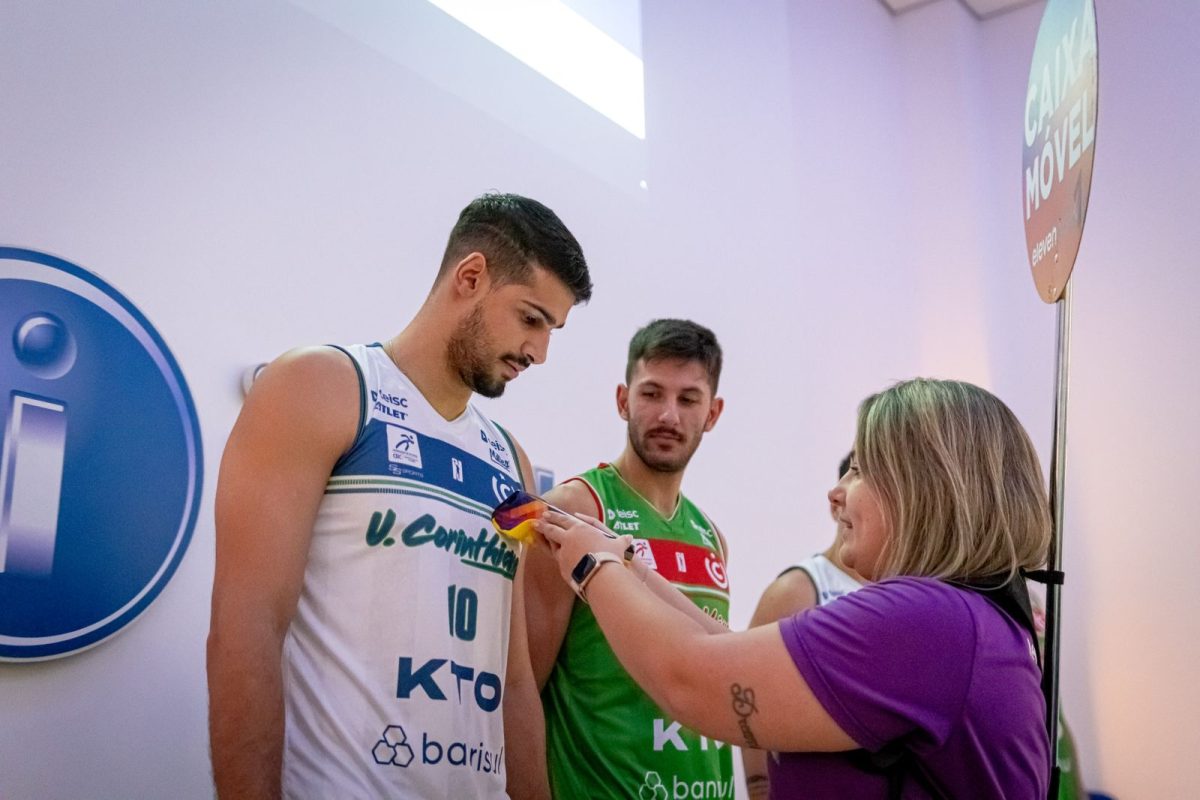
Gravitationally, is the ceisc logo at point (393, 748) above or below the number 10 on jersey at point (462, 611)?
below

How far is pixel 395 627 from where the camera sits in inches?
68.1

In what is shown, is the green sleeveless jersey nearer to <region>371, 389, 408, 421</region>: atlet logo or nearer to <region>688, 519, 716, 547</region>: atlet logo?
<region>688, 519, 716, 547</region>: atlet logo

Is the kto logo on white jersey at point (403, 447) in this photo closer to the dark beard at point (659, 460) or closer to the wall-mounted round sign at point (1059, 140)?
the dark beard at point (659, 460)

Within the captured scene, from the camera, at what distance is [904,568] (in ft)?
4.91

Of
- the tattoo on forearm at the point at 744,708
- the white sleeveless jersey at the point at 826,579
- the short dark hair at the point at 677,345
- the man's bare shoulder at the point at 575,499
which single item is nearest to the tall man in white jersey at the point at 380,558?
the man's bare shoulder at the point at 575,499

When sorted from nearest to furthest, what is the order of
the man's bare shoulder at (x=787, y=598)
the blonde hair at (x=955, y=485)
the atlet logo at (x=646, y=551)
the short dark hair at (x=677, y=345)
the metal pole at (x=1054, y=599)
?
1. the blonde hair at (x=955, y=485)
2. the metal pole at (x=1054, y=599)
3. the atlet logo at (x=646, y=551)
4. the man's bare shoulder at (x=787, y=598)
5. the short dark hair at (x=677, y=345)

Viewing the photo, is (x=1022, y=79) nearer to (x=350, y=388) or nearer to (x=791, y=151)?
(x=791, y=151)

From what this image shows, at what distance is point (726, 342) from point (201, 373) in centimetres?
202

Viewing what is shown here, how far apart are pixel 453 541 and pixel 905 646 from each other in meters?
0.76

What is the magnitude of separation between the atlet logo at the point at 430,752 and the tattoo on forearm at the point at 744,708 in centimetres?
57

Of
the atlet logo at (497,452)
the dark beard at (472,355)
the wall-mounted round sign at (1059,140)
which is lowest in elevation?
the atlet logo at (497,452)

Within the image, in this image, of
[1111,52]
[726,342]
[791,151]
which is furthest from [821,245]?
[1111,52]

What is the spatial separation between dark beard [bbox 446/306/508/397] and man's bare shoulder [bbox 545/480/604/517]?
1.67 ft

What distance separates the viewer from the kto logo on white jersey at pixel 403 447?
1.78m
